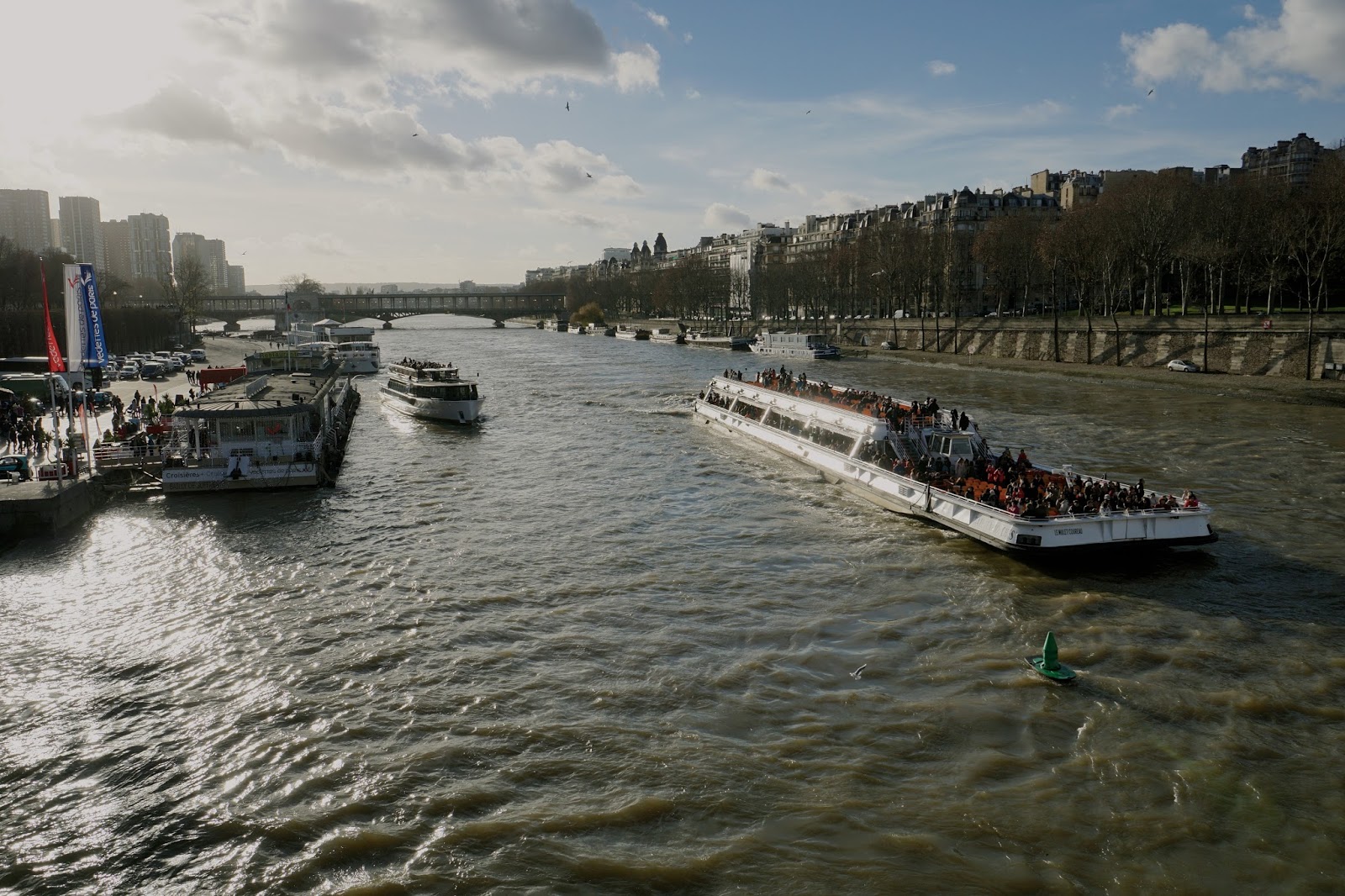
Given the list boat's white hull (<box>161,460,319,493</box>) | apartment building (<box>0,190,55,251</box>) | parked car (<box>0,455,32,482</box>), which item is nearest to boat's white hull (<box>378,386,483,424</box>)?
boat's white hull (<box>161,460,319,493</box>)

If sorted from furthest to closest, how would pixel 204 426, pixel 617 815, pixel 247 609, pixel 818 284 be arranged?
pixel 818 284, pixel 204 426, pixel 247 609, pixel 617 815

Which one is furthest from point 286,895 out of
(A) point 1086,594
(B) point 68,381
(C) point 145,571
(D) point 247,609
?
(B) point 68,381

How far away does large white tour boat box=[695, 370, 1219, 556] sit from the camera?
2155cm

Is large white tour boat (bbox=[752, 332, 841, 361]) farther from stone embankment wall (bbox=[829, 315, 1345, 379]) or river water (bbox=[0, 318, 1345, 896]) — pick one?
river water (bbox=[0, 318, 1345, 896])

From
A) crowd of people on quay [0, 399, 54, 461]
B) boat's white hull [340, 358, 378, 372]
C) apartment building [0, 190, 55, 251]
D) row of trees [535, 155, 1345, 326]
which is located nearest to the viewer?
crowd of people on quay [0, 399, 54, 461]

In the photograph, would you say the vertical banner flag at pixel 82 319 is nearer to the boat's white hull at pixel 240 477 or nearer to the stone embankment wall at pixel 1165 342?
the boat's white hull at pixel 240 477

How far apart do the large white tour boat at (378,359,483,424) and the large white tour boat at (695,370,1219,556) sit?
16971 millimetres

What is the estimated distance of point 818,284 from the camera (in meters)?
123

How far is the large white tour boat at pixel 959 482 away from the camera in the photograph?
21.5 metres

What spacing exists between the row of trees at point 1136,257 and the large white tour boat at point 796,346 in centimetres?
1224

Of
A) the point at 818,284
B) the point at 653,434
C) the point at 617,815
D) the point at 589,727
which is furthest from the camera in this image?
the point at 818,284

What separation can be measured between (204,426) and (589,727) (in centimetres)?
2465

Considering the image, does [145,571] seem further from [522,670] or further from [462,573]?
[522,670]

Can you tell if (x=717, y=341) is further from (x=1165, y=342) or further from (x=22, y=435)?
(x=22, y=435)
